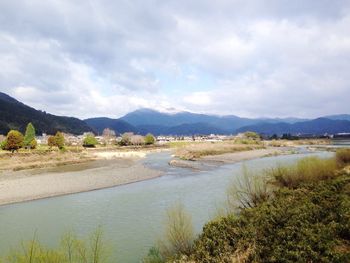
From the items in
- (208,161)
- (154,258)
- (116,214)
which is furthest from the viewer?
(208,161)

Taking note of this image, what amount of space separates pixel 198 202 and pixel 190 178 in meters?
19.8

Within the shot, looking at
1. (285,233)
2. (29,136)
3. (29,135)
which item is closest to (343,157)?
(285,233)

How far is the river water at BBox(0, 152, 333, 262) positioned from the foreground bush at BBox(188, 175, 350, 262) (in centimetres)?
622

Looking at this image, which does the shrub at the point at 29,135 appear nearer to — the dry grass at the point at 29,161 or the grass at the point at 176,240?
the dry grass at the point at 29,161

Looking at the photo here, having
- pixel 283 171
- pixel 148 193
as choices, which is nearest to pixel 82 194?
pixel 148 193

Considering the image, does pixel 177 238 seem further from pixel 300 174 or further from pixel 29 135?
pixel 29 135

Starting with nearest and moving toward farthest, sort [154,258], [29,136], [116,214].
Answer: [154,258] → [116,214] → [29,136]

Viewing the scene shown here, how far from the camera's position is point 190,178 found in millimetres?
54188

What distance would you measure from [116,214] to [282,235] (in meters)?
19.1

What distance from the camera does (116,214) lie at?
102ft

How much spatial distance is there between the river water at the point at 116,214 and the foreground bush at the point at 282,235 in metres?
6.22

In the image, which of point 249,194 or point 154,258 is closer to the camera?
point 154,258

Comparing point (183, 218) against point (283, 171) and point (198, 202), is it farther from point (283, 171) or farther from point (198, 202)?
point (283, 171)

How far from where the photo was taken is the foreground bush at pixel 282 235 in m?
13.9
